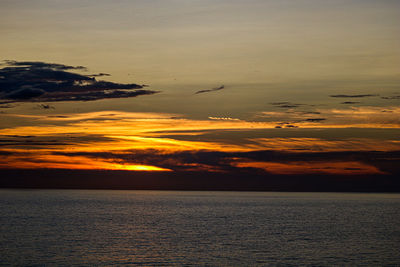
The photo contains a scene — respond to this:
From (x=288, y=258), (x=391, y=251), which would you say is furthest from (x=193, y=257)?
(x=391, y=251)

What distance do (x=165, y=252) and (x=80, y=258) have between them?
14.0m

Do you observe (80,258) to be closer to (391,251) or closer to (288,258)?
(288,258)

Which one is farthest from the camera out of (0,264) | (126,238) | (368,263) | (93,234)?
(93,234)

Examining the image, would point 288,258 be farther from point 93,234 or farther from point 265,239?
point 93,234

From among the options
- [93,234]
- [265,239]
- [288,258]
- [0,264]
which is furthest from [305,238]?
[0,264]

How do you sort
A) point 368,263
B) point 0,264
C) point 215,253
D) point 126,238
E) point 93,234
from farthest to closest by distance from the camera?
point 93,234
point 126,238
point 215,253
point 368,263
point 0,264

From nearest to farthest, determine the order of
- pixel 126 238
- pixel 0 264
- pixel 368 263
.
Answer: pixel 0 264
pixel 368 263
pixel 126 238

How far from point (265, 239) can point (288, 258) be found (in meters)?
26.5

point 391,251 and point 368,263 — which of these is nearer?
point 368,263

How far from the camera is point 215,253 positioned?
83.4 metres

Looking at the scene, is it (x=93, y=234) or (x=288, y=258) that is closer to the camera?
(x=288, y=258)

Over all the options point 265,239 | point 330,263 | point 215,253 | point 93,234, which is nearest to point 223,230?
point 265,239

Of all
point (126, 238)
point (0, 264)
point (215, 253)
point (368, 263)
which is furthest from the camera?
point (126, 238)

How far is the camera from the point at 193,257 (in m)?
79.1
